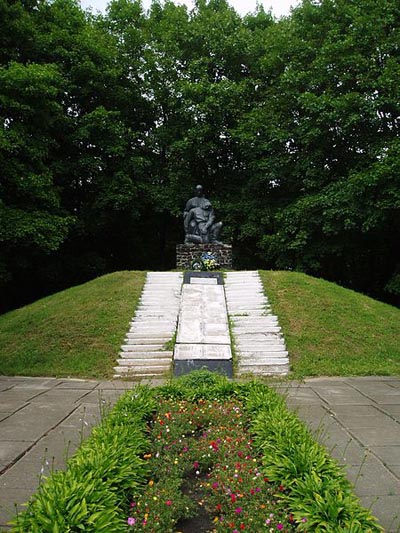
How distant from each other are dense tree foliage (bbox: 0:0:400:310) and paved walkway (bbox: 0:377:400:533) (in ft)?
29.8

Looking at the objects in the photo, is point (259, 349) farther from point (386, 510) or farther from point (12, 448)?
point (386, 510)

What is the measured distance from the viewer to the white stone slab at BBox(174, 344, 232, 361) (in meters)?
8.19

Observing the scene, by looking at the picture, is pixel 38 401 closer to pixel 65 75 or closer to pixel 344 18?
pixel 65 75

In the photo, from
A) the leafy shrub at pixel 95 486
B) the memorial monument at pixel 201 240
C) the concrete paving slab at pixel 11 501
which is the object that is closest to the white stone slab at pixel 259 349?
the leafy shrub at pixel 95 486

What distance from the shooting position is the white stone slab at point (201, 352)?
26.9 ft

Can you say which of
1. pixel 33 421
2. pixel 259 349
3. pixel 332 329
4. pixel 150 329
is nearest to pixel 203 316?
pixel 150 329

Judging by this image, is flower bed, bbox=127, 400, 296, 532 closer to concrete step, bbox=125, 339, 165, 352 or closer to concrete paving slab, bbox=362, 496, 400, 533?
concrete paving slab, bbox=362, 496, 400, 533

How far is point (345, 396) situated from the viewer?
6211 millimetres

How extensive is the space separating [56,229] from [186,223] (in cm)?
464

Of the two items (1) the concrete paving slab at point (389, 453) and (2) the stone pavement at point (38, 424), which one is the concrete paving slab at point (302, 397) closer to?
(1) the concrete paving slab at point (389, 453)

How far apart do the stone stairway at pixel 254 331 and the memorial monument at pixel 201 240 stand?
10.3 feet

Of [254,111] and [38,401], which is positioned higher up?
[254,111]

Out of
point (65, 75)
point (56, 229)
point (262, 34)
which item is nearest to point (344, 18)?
point (262, 34)

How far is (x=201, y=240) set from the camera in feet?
53.3
